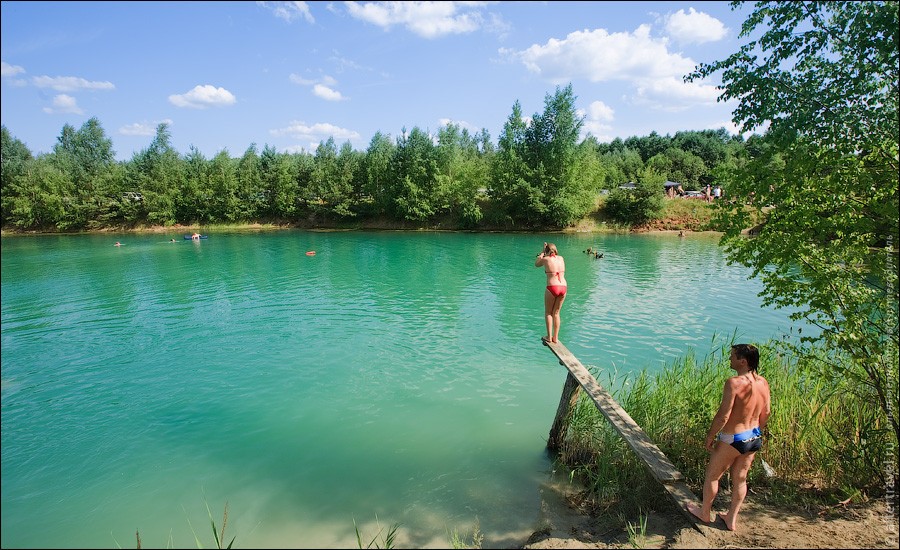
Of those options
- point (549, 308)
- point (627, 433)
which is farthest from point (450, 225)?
point (627, 433)

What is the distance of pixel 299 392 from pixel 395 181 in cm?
5410

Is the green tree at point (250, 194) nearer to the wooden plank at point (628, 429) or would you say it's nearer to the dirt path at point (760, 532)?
the wooden plank at point (628, 429)

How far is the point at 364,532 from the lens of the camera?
22.8ft

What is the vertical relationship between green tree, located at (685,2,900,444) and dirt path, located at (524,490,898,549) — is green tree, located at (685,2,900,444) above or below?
above

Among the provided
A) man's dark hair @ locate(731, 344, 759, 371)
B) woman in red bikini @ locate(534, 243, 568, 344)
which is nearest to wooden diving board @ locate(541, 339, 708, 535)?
woman in red bikini @ locate(534, 243, 568, 344)

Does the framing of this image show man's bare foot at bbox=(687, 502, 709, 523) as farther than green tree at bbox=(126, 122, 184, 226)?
No

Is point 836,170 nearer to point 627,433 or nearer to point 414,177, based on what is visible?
point 627,433

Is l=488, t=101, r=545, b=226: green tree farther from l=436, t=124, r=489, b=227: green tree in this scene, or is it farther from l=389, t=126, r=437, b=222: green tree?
l=389, t=126, r=437, b=222: green tree

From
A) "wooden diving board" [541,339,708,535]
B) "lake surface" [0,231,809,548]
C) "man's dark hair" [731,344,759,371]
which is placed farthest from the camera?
"lake surface" [0,231,809,548]

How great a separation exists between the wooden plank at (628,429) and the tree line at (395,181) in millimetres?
47534

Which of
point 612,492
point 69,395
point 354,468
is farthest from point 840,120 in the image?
point 69,395

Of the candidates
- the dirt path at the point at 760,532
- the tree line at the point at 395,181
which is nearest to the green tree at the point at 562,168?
the tree line at the point at 395,181

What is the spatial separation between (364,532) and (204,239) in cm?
5181

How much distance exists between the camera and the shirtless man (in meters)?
5.08
